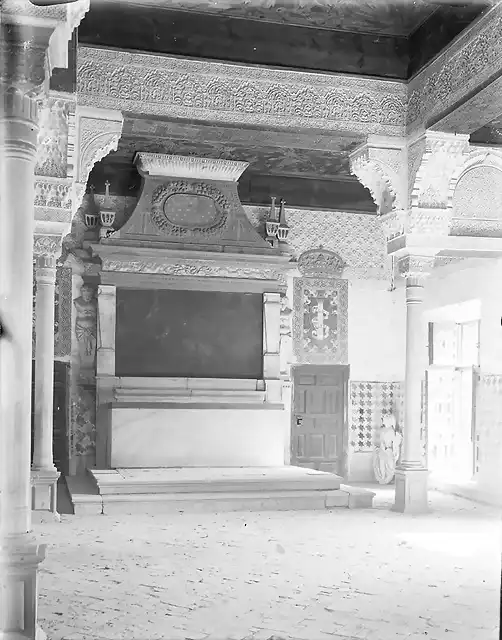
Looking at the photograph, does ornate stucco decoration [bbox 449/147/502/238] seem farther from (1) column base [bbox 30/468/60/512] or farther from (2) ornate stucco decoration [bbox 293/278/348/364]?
(1) column base [bbox 30/468/60/512]

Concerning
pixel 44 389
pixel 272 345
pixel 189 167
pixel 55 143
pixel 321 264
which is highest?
pixel 189 167

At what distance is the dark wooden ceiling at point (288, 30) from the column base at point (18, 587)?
4425mm

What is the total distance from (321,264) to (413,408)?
306 cm

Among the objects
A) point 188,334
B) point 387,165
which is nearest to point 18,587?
point 387,165

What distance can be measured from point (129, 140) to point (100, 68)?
192 cm

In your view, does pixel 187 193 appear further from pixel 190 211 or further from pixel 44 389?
pixel 44 389

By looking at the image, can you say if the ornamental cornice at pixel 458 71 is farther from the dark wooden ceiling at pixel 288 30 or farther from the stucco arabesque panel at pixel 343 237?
the stucco arabesque panel at pixel 343 237

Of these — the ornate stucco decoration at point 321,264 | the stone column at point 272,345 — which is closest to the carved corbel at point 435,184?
the stone column at point 272,345

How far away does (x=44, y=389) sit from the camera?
7.21 metres

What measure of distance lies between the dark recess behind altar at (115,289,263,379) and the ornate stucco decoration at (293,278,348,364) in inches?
25.9

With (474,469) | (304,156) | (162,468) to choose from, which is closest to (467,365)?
(474,469)

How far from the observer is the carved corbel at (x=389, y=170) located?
758cm

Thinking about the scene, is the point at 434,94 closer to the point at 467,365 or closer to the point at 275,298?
the point at 275,298

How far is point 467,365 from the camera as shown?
10.2 meters
